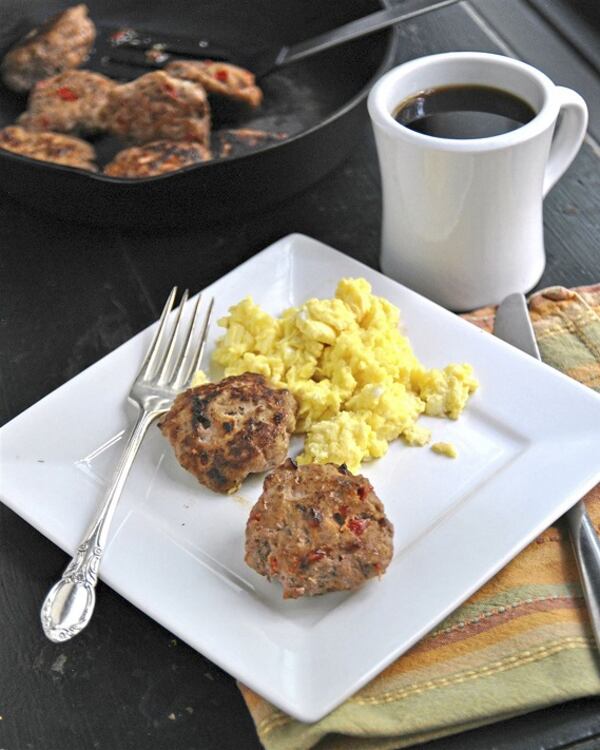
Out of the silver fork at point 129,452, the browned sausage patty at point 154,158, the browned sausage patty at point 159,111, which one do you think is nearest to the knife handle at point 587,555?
the silver fork at point 129,452

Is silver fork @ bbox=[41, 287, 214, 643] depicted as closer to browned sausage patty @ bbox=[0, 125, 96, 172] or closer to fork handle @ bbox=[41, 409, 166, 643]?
fork handle @ bbox=[41, 409, 166, 643]

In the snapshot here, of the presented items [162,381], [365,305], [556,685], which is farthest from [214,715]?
[365,305]

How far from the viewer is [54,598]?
4.65ft

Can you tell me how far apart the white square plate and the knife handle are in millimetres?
39

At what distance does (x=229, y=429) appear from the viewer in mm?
1573

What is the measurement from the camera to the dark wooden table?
4.48 ft

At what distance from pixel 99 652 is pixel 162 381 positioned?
49cm

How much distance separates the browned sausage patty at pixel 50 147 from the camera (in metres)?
2.20

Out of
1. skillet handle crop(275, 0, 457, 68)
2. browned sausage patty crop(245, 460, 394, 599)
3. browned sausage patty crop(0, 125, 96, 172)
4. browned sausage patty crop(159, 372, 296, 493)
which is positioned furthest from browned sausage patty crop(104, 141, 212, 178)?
browned sausage patty crop(245, 460, 394, 599)

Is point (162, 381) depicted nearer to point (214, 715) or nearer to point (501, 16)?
point (214, 715)

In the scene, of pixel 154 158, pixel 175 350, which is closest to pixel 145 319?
pixel 175 350

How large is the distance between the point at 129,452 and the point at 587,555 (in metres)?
0.71

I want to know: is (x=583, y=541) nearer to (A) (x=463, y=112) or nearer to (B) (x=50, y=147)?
(A) (x=463, y=112)

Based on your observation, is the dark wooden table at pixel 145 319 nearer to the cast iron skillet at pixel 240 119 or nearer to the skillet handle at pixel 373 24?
the cast iron skillet at pixel 240 119
